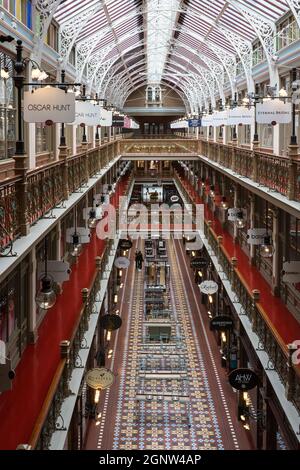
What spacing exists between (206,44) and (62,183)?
832 inches

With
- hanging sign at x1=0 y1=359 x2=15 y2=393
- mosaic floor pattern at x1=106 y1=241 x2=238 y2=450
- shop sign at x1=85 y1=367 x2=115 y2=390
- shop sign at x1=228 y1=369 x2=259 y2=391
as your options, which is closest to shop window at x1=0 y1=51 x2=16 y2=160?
shop sign at x1=85 y1=367 x2=115 y2=390

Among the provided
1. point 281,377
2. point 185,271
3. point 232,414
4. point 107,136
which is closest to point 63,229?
point 232,414

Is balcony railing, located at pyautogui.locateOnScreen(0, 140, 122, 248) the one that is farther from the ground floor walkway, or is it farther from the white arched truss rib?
the white arched truss rib

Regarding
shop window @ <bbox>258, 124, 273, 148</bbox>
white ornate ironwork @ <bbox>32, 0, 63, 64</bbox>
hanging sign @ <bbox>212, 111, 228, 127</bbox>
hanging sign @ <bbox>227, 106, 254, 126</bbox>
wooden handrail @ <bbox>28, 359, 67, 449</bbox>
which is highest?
white ornate ironwork @ <bbox>32, 0, 63, 64</bbox>

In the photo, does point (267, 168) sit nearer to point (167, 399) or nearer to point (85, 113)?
point (85, 113)

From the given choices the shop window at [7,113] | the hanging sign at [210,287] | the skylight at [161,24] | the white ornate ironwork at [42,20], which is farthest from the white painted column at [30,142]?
the skylight at [161,24]

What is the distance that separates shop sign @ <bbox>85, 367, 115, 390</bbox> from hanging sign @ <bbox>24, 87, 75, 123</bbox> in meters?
5.99

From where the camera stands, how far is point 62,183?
42.3ft

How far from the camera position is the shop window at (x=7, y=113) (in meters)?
12.8

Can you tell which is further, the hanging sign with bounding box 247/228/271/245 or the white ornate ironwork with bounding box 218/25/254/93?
the white ornate ironwork with bounding box 218/25/254/93

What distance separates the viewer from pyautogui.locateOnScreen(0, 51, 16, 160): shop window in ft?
41.9

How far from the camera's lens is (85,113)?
15516 mm

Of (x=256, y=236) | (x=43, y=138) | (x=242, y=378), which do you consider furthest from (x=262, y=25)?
(x=242, y=378)
